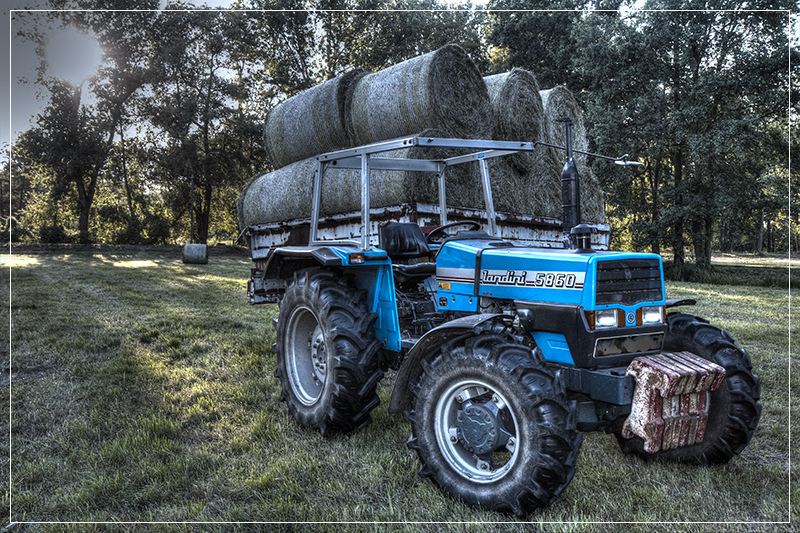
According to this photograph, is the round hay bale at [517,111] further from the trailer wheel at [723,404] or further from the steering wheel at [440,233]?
the trailer wheel at [723,404]

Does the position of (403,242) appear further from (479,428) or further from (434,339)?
(479,428)

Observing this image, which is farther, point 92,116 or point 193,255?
point 92,116

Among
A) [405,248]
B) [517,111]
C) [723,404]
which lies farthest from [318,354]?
[517,111]

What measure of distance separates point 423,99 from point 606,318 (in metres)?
4.50

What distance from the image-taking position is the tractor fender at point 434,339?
268 cm

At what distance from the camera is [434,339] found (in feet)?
9.60

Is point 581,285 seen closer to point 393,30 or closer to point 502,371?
point 502,371

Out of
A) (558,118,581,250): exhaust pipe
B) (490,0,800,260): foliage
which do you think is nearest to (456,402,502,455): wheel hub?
(558,118,581,250): exhaust pipe

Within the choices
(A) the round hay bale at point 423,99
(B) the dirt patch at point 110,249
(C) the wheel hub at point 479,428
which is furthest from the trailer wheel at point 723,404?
(B) the dirt patch at point 110,249

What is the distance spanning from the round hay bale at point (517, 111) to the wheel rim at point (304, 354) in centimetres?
474

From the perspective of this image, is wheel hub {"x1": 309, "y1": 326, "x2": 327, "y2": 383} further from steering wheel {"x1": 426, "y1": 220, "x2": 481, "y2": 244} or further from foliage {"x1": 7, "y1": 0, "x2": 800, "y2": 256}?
foliage {"x1": 7, "y1": 0, "x2": 800, "y2": 256}

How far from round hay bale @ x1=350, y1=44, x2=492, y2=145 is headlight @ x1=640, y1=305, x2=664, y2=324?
4.23m

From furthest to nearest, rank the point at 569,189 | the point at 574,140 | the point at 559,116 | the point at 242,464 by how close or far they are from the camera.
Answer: the point at 574,140, the point at 559,116, the point at 569,189, the point at 242,464

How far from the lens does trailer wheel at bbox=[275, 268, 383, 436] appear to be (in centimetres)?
348
